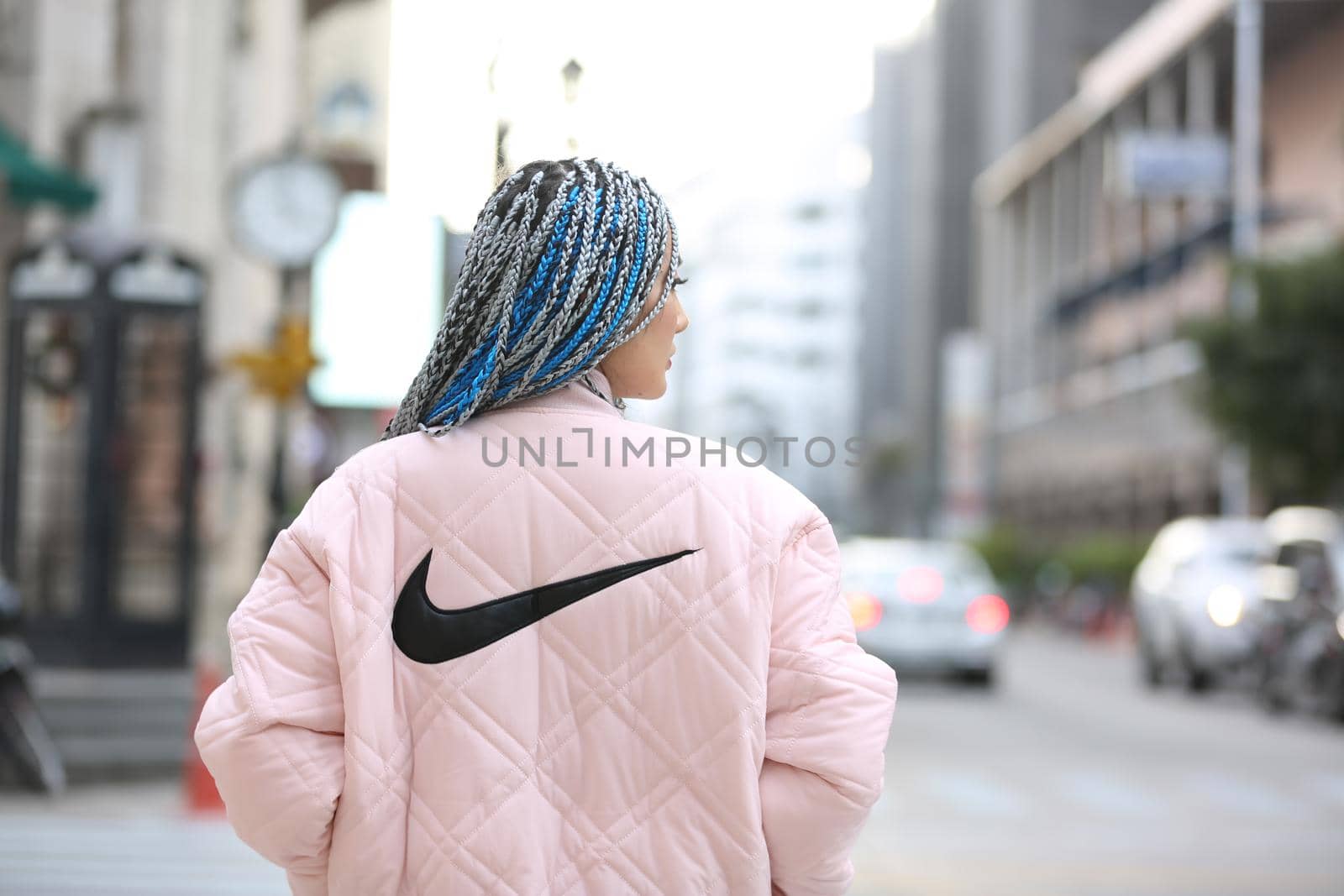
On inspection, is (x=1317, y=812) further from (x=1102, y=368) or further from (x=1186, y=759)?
(x=1102, y=368)

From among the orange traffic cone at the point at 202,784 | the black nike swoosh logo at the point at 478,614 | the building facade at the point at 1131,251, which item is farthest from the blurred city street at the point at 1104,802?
the building facade at the point at 1131,251

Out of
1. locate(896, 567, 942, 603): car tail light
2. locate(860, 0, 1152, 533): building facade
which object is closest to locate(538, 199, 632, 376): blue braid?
locate(896, 567, 942, 603): car tail light

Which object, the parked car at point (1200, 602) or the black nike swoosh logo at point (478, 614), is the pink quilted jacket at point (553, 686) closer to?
the black nike swoosh logo at point (478, 614)

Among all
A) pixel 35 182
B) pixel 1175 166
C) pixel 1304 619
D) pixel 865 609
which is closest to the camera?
pixel 35 182

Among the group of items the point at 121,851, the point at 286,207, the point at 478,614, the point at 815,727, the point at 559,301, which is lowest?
the point at 121,851

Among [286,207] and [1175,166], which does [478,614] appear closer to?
[286,207]

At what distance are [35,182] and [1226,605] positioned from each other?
482 inches

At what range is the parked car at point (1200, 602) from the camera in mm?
18656

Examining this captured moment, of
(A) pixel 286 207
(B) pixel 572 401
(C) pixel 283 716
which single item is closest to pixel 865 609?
(A) pixel 286 207

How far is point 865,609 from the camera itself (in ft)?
61.3

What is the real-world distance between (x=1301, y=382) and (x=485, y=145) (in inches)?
715

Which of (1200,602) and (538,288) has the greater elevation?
(538,288)

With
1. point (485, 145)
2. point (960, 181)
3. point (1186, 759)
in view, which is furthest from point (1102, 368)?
point (960, 181)

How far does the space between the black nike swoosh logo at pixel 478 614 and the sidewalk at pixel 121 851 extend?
5.16m
